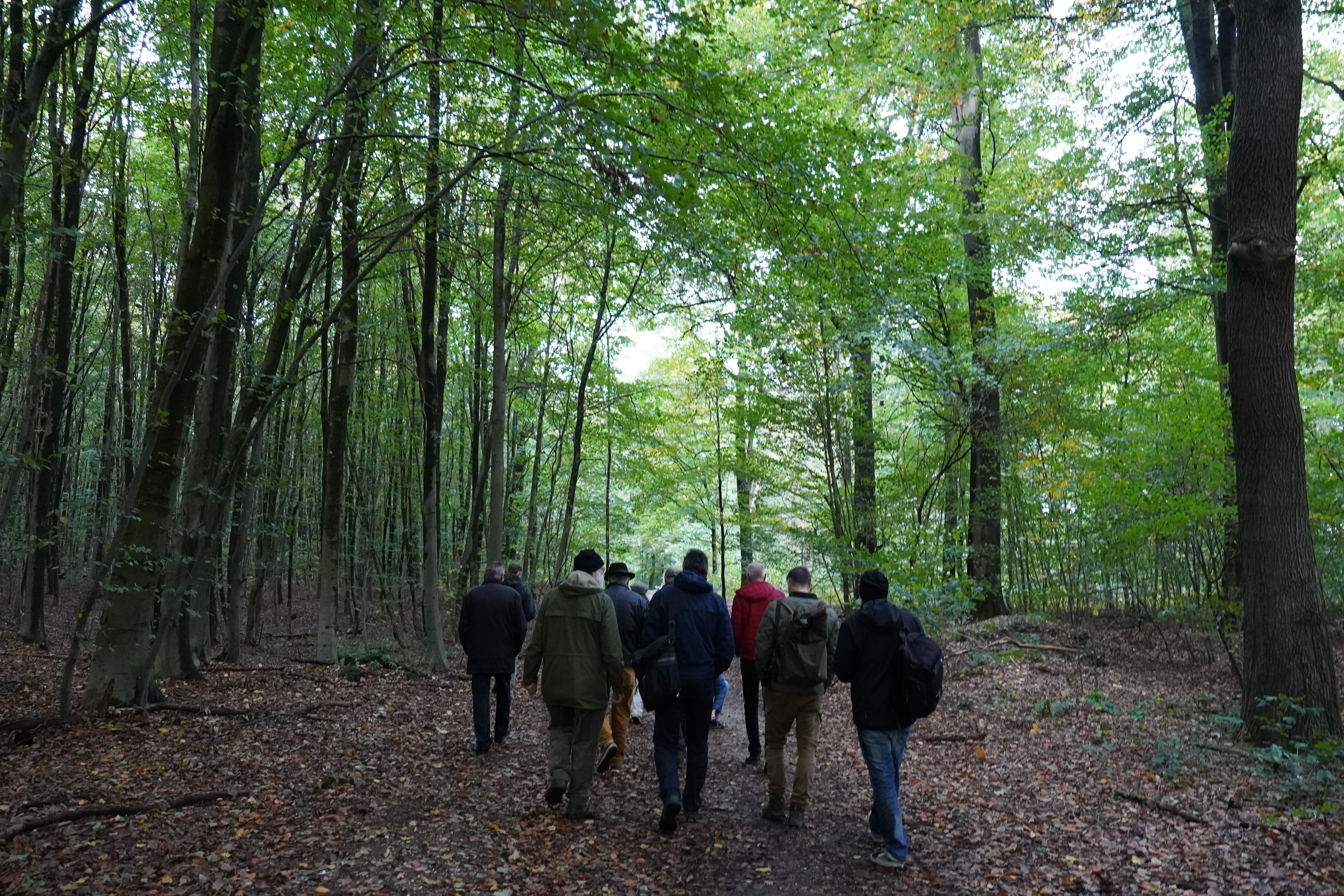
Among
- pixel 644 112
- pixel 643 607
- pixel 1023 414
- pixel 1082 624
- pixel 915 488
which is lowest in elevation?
pixel 1082 624

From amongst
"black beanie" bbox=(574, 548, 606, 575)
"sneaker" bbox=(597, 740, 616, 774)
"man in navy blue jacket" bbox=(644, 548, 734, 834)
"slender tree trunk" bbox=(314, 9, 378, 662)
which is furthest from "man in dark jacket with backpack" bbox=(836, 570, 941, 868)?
"slender tree trunk" bbox=(314, 9, 378, 662)

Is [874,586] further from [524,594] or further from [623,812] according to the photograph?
[524,594]

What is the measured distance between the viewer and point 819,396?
14203mm

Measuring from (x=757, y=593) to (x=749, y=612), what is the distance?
0.63 feet

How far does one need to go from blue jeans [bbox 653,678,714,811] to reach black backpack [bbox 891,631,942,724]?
1.29 m

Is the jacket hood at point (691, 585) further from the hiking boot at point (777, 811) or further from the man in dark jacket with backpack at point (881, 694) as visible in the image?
the hiking boot at point (777, 811)

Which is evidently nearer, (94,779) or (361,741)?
(94,779)

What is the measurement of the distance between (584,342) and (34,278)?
11.5 meters

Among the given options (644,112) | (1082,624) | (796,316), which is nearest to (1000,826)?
(796,316)

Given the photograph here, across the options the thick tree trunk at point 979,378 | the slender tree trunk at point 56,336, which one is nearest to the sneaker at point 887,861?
the slender tree trunk at point 56,336

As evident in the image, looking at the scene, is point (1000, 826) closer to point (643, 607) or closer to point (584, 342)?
point (643, 607)

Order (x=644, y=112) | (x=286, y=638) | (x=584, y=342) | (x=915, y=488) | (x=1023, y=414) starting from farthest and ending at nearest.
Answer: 1. (x=584, y=342)
2. (x=286, y=638)
3. (x=915, y=488)
4. (x=1023, y=414)
5. (x=644, y=112)

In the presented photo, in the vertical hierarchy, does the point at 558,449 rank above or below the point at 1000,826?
above

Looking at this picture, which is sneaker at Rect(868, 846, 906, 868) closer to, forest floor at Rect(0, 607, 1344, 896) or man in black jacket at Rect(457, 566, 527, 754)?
forest floor at Rect(0, 607, 1344, 896)
